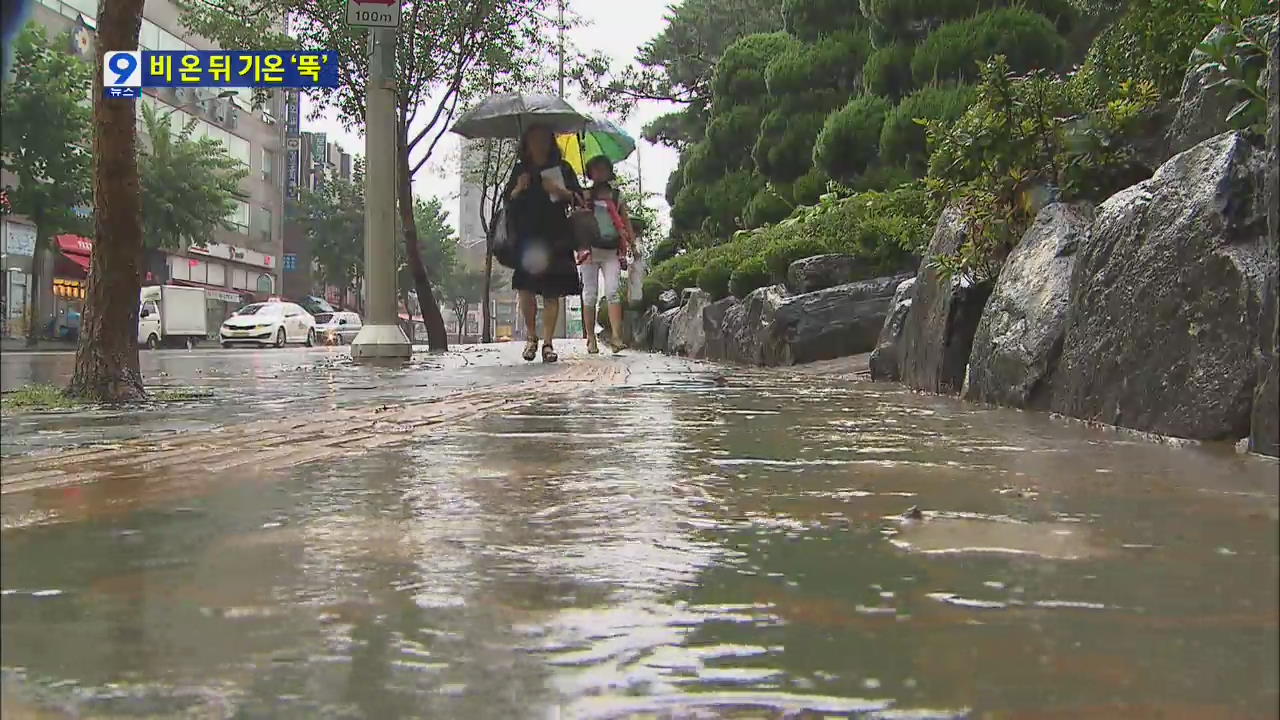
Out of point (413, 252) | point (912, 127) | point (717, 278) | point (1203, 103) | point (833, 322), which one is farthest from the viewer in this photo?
point (413, 252)

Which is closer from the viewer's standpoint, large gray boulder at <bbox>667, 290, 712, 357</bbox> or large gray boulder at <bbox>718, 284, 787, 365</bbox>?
large gray boulder at <bbox>718, 284, 787, 365</bbox>

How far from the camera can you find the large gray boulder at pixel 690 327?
12016 mm

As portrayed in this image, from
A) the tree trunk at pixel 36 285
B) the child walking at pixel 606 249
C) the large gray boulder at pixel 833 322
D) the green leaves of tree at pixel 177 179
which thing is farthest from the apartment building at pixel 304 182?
the tree trunk at pixel 36 285

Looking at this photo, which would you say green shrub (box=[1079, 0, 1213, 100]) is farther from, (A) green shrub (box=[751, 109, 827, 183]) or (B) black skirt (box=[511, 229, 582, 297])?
(A) green shrub (box=[751, 109, 827, 183])

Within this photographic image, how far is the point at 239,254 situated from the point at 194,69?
38269 millimetres

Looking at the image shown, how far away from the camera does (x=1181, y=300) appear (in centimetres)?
302

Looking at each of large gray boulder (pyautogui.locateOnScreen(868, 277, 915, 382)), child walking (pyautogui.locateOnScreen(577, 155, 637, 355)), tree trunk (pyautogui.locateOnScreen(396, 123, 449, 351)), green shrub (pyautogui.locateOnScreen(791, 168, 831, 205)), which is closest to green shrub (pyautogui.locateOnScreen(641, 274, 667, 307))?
green shrub (pyautogui.locateOnScreen(791, 168, 831, 205))

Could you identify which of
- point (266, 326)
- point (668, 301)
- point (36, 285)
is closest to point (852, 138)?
point (668, 301)

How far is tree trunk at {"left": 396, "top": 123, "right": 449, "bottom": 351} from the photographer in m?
15.6

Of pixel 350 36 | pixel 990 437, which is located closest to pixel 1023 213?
pixel 990 437

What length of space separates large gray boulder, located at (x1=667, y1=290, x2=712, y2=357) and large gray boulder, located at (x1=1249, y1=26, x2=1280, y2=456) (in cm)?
945

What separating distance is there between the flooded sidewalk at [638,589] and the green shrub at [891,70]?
1026 cm

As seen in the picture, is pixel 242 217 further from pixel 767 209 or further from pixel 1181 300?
pixel 1181 300

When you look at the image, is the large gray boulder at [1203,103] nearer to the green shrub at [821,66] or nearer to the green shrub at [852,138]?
the green shrub at [852,138]
